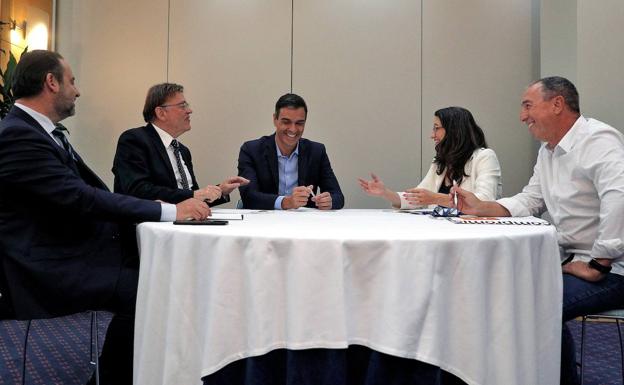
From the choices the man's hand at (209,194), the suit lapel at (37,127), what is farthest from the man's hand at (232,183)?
the suit lapel at (37,127)

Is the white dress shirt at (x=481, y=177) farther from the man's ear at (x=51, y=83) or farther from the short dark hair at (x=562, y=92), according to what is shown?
the man's ear at (x=51, y=83)

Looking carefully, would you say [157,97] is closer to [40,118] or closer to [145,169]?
[145,169]

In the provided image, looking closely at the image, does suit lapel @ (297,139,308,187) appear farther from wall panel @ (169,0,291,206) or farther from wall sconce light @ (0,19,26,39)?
wall sconce light @ (0,19,26,39)

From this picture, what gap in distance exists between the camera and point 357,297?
1.39 metres

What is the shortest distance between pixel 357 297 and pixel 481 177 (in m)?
1.79

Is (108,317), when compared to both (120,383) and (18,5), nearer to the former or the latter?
(120,383)

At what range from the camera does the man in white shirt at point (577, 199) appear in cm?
193

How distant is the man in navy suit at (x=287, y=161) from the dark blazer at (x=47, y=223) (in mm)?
1322

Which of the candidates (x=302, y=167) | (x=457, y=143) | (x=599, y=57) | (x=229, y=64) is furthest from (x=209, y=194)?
(x=599, y=57)

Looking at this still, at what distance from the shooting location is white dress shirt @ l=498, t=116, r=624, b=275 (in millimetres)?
1912

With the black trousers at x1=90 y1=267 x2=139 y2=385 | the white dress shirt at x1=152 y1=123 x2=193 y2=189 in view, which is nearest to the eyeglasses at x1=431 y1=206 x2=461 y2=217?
the black trousers at x1=90 y1=267 x2=139 y2=385

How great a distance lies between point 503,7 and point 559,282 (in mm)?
3275

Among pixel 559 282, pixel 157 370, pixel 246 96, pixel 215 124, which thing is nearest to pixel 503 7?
pixel 246 96

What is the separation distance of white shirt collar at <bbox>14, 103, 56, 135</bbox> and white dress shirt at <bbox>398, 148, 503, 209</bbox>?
1860 mm
